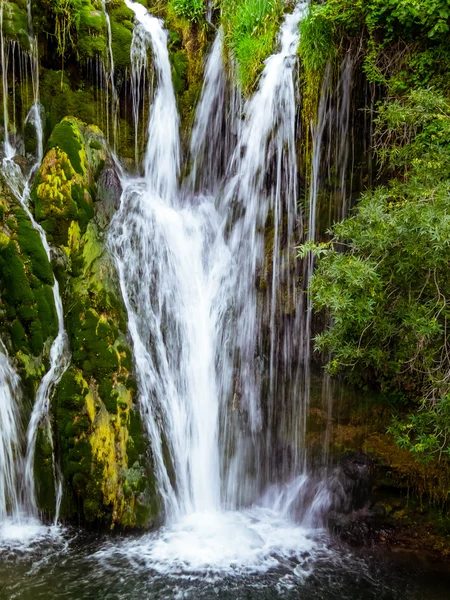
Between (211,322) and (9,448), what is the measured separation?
9.20 feet

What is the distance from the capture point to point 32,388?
224 inches

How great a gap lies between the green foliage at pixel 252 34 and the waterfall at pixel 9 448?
5002 mm

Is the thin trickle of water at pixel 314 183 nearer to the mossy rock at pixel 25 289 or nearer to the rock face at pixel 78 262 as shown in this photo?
the rock face at pixel 78 262

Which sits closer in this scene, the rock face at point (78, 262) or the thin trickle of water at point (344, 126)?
the rock face at point (78, 262)

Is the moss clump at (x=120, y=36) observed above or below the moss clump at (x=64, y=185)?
above

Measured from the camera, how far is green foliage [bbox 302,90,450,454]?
411cm

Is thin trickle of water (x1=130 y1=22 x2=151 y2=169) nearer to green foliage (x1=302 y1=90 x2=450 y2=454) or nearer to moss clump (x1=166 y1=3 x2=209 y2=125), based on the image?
moss clump (x1=166 y1=3 x2=209 y2=125)

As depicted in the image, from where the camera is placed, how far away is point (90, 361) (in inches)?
227

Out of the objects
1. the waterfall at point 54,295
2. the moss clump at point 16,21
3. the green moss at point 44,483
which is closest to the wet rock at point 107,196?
the waterfall at point 54,295

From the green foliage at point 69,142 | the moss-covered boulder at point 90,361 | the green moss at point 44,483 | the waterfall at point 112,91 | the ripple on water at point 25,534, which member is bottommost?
the ripple on water at point 25,534

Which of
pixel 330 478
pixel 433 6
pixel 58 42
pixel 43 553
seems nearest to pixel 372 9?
pixel 433 6

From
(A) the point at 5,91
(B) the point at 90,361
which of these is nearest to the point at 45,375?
(B) the point at 90,361

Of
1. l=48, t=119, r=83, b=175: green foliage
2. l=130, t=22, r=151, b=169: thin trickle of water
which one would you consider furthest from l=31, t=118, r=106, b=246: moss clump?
l=130, t=22, r=151, b=169: thin trickle of water

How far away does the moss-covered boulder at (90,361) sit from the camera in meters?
5.43
